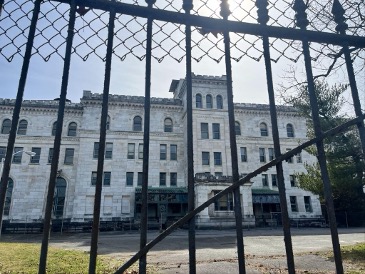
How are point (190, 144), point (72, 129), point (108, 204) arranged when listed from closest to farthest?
point (190, 144) < point (108, 204) < point (72, 129)

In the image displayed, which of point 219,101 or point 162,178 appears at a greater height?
point 219,101

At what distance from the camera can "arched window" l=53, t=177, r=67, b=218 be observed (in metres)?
31.4

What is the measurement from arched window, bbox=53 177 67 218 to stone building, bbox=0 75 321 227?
11 cm

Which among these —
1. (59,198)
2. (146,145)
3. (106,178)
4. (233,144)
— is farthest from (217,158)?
(146,145)

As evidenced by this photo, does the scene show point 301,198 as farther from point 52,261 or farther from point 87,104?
point 52,261

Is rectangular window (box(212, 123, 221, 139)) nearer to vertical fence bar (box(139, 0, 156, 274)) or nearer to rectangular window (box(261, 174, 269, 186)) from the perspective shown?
rectangular window (box(261, 174, 269, 186))

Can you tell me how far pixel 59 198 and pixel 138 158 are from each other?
1026 cm

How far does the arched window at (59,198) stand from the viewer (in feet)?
103

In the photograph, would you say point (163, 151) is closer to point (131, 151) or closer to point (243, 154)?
point (131, 151)

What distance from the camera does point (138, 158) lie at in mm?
34250

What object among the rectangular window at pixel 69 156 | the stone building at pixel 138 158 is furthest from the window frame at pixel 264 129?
the rectangular window at pixel 69 156

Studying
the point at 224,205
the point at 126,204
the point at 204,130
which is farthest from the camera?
the point at 204,130

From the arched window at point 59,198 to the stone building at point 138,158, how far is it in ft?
0.36

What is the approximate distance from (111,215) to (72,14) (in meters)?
30.5
